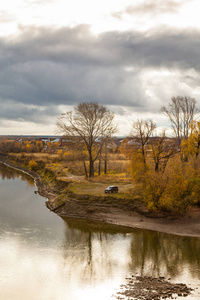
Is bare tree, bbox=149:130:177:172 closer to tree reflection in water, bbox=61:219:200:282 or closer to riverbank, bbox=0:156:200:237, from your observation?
riverbank, bbox=0:156:200:237

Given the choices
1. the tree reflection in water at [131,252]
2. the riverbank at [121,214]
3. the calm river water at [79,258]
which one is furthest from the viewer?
the riverbank at [121,214]

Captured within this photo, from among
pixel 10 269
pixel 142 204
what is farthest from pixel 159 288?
pixel 142 204

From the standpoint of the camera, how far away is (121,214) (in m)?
41.3

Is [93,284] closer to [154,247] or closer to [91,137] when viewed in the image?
[154,247]

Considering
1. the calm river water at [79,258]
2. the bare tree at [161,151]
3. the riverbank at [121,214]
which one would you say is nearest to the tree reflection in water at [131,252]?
the calm river water at [79,258]

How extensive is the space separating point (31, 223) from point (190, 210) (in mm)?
A: 22645

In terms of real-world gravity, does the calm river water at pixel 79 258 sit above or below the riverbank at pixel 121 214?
below

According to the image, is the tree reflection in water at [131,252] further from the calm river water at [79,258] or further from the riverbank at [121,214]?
the riverbank at [121,214]

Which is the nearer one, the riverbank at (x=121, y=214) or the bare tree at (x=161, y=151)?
the riverbank at (x=121, y=214)

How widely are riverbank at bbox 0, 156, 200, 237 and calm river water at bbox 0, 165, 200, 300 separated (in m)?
1.74

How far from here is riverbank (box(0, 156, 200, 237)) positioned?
37.1 meters

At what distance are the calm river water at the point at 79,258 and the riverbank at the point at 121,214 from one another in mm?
1735

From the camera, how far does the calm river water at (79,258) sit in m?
22.9

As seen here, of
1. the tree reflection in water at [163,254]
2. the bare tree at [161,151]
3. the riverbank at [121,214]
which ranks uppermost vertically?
the bare tree at [161,151]
